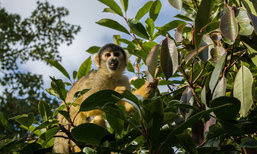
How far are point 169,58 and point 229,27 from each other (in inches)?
12.1

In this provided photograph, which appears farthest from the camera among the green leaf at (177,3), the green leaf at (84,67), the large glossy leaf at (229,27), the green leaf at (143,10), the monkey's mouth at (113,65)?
the monkey's mouth at (113,65)

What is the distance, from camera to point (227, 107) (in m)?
1.04

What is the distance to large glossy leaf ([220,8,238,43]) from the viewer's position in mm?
1110

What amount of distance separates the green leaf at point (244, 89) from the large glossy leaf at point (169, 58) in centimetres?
30

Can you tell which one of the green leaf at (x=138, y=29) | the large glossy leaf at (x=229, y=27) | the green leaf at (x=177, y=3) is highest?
the green leaf at (x=177, y=3)

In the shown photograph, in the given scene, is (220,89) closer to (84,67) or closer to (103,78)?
(84,67)

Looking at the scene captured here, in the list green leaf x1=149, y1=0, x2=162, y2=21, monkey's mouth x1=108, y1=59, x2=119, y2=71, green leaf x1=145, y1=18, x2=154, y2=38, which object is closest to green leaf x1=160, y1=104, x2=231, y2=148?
green leaf x1=145, y1=18, x2=154, y2=38

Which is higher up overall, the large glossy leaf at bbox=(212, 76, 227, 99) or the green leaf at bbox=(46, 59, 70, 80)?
the green leaf at bbox=(46, 59, 70, 80)

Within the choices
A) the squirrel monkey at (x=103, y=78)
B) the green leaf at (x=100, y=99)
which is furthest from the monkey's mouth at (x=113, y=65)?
the green leaf at (x=100, y=99)

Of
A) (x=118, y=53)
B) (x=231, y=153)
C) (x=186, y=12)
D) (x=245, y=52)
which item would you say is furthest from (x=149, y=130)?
(x=118, y=53)

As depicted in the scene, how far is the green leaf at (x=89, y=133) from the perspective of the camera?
119 cm

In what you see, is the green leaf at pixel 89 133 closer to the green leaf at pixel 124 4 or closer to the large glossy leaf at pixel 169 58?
the large glossy leaf at pixel 169 58

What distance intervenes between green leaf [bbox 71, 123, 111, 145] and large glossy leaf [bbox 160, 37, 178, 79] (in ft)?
1.32

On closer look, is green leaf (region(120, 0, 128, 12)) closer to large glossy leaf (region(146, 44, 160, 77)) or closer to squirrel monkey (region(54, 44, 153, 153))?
large glossy leaf (region(146, 44, 160, 77))
